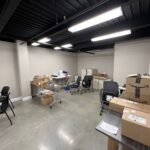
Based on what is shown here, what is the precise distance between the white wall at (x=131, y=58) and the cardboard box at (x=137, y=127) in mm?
3765

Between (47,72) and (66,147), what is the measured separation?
4420mm

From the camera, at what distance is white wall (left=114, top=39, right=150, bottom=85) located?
4.05 m

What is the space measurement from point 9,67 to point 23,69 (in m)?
0.52

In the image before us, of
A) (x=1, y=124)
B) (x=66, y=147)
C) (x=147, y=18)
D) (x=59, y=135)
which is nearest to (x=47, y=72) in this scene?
(x=1, y=124)

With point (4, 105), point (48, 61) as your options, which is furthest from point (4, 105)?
point (48, 61)

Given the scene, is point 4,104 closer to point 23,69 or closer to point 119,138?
point 23,69

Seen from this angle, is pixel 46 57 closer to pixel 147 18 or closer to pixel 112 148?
pixel 147 18

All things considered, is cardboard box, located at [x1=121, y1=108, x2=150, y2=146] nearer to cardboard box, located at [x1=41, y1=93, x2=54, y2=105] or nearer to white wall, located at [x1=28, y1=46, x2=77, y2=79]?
cardboard box, located at [x1=41, y1=93, x2=54, y2=105]

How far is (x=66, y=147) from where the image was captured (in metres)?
1.87

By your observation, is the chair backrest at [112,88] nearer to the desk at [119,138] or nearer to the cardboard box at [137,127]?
the desk at [119,138]

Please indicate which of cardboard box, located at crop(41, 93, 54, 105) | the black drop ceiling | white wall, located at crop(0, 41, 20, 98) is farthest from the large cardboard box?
white wall, located at crop(0, 41, 20, 98)

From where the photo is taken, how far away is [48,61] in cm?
575

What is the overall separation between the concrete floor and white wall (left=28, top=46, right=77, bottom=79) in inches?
93.6

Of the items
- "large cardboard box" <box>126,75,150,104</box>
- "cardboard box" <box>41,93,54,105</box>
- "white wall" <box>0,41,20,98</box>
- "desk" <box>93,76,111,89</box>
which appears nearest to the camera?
"large cardboard box" <box>126,75,150,104</box>
